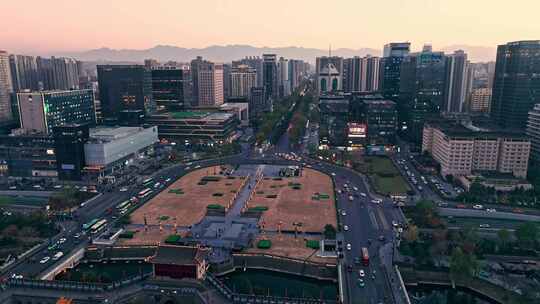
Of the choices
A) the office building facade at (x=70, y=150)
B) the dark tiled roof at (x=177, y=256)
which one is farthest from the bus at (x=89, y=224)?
the office building facade at (x=70, y=150)

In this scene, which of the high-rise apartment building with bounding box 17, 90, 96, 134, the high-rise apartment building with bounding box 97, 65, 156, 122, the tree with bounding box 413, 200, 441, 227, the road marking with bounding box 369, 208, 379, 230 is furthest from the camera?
the high-rise apartment building with bounding box 97, 65, 156, 122

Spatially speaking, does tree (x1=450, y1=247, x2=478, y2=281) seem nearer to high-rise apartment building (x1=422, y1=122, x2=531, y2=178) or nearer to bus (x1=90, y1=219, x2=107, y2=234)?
high-rise apartment building (x1=422, y1=122, x2=531, y2=178)

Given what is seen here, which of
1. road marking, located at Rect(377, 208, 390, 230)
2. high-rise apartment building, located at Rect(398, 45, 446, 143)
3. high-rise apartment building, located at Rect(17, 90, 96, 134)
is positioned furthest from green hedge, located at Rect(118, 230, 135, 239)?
high-rise apartment building, located at Rect(398, 45, 446, 143)

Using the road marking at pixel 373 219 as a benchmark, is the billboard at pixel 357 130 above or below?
above

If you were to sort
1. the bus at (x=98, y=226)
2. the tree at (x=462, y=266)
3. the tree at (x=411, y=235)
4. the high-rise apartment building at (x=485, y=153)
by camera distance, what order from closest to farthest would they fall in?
1. the tree at (x=462, y=266)
2. the tree at (x=411, y=235)
3. the bus at (x=98, y=226)
4. the high-rise apartment building at (x=485, y=153)

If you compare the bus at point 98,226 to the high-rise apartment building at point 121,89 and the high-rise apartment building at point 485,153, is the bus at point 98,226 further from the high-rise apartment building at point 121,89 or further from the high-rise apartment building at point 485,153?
the high-rise apartment building at point 485,153

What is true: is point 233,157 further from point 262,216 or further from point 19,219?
point 19,219

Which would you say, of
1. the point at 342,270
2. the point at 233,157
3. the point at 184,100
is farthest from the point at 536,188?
the point at 184,100
